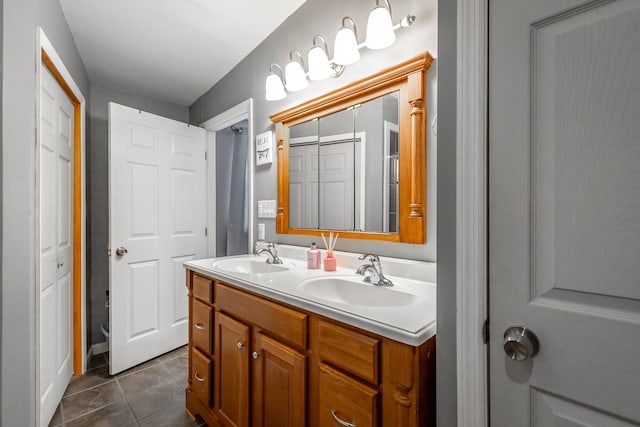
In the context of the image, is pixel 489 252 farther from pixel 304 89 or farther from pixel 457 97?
pixel 304 89

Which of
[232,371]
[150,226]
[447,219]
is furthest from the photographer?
[150,226]

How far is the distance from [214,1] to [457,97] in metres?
1.64

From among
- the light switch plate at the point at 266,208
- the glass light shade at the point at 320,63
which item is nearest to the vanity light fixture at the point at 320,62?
the glass light shade at the point at 320,63

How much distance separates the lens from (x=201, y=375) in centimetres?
163

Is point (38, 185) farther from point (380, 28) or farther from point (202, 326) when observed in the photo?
point (380, 28)

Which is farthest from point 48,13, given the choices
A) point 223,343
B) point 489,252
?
point 489,252

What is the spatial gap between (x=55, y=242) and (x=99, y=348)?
1.33 m

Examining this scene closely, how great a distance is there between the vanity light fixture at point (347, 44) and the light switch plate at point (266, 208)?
1.02 m

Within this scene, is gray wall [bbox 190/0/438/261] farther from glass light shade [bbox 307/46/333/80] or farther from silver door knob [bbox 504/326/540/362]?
silver door knob [bbox 504/326/540/362]

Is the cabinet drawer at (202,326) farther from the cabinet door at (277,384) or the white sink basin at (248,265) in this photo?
the cabinet door at (277,384)

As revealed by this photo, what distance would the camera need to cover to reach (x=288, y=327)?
1.07 m

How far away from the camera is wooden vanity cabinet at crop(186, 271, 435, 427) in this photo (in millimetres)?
774

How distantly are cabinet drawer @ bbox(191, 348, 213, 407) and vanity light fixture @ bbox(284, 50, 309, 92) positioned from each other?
1621 millimetres

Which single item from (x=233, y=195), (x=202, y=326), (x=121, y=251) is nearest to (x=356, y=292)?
(x=202, y=326)
